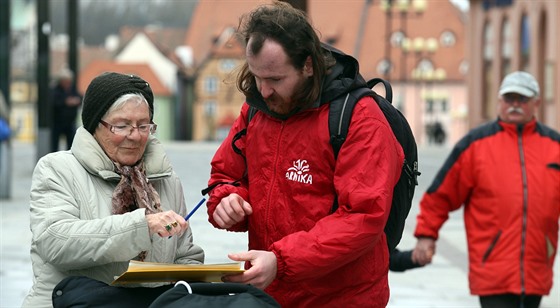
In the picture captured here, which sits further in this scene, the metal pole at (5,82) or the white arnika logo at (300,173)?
the metal pole at (5,82)

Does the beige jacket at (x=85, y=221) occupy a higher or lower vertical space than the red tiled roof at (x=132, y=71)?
higher

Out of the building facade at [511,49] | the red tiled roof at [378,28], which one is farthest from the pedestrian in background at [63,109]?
the red tiled roof at [378,28]

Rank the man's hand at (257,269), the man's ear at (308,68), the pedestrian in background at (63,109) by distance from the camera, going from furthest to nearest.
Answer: the pedestrian in background at (63,109) < the man's ear at (308,68) < the man's hand at (257,269)

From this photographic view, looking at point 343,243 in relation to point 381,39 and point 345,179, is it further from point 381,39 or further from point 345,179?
point 381,39

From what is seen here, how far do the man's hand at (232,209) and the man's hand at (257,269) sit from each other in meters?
0.23

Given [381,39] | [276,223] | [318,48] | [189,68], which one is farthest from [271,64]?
[189,68]

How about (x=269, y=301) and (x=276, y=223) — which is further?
(x=276, y=223)

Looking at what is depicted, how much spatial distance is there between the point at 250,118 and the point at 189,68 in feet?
325

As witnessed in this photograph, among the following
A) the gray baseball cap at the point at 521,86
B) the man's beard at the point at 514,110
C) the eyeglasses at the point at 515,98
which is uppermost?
the gray baseball cap at the point at 521,86

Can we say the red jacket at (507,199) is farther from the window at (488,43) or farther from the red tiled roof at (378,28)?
the red tiled roof at (378,28)

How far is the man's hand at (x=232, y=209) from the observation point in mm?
4004

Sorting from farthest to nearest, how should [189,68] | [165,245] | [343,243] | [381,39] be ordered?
[189,68], [381,39], [165,245], [343,243]

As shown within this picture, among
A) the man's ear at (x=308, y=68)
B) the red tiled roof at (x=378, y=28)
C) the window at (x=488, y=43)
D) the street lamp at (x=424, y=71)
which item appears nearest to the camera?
the man's ear at (x=308, y=68)

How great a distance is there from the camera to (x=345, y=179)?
12.7ft
